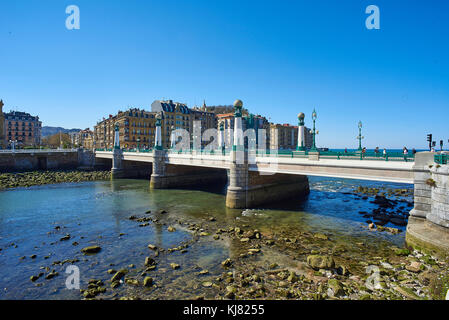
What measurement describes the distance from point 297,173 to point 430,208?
8.90 meters

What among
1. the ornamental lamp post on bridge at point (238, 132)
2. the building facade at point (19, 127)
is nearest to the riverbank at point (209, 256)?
the ornamental lamp post on bridge at point (238, 132)

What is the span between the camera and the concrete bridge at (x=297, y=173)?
12469mm

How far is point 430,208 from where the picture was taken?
13250 millimetres

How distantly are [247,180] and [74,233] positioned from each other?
14.4m

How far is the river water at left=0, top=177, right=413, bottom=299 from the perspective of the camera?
1042 centimetres

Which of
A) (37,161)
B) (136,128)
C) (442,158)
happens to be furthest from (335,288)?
(136,128)

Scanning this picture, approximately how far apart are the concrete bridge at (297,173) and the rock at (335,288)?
5.81m

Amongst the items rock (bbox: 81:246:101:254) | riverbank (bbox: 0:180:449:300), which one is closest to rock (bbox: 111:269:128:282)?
riverbank (bbox: 0:180:449:300)

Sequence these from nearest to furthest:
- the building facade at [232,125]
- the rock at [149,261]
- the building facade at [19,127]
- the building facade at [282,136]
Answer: the rock at [149,261] → the building facade at [232,125] → the building facade at [19,127] → the building facade at [282,136]

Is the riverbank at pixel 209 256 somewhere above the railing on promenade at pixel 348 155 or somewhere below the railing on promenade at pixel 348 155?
below

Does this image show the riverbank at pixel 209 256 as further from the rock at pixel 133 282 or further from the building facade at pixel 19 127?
the building facade at pixel 19 127

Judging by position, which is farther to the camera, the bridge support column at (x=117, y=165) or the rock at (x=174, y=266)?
the bridge support column at (x=117, y=165)
